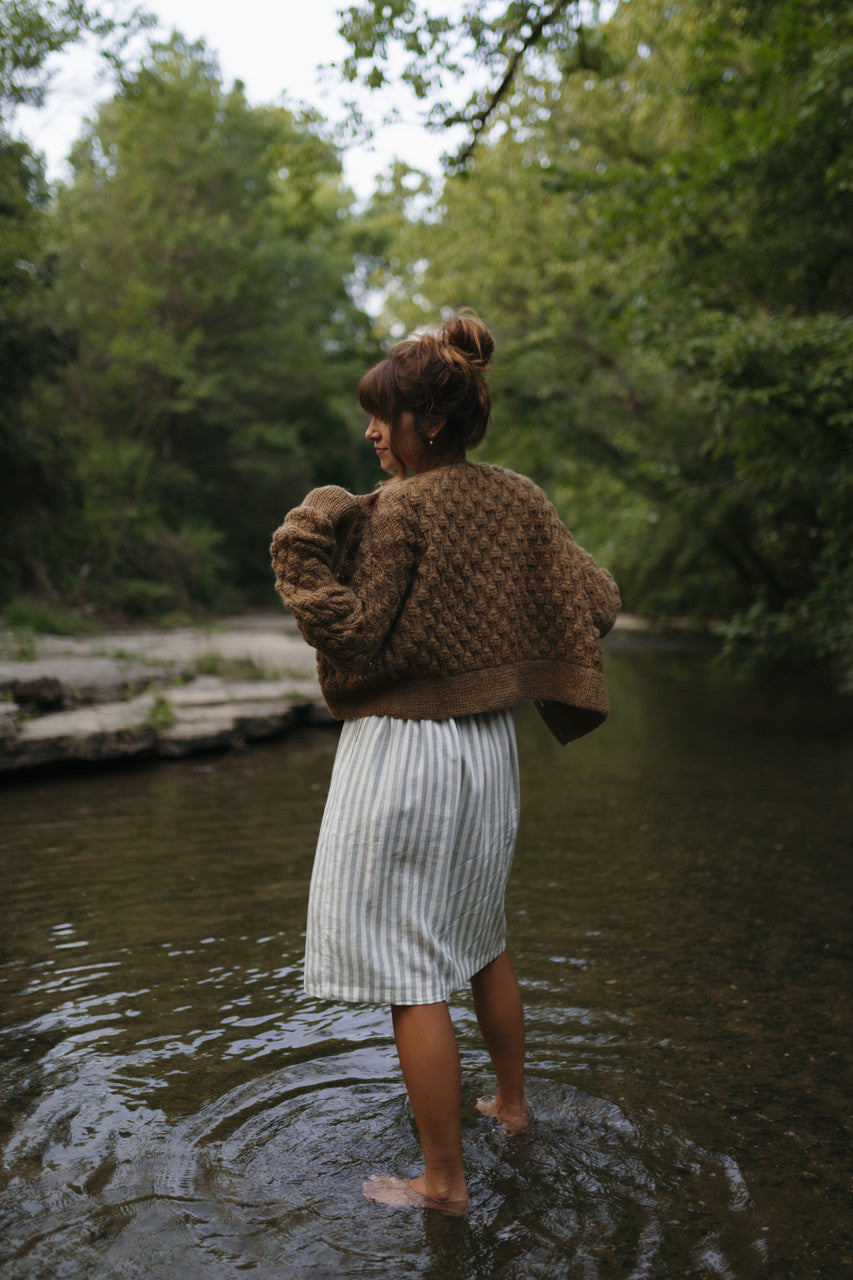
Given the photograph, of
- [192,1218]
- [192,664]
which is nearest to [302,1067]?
[192,1218]

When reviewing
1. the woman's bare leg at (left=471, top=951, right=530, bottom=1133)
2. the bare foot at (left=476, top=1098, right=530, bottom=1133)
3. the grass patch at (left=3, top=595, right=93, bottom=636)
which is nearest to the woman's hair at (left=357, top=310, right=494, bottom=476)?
the woman's bare leg at (left=471, top=951, right=530, bottom=1133)

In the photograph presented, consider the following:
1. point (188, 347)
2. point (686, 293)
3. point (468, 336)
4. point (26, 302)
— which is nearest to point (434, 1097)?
point (468, 336)

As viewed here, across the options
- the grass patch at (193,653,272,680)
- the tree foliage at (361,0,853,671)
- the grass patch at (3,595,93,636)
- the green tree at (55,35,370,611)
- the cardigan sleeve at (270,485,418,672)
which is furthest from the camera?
the green tree at (55,35,370,611)

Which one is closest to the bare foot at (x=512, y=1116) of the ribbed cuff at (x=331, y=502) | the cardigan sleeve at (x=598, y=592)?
the cardigan sleeve at (x=598, y=592)

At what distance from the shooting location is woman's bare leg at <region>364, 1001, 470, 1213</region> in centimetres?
202

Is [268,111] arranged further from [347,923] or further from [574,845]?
[347,923]

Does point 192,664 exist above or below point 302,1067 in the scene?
above

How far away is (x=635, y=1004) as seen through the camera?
312 centimetres

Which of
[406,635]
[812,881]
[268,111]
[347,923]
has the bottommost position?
[812,881]

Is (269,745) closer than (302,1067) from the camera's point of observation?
No

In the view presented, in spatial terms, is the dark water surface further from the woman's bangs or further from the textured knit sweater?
the woman's bangs

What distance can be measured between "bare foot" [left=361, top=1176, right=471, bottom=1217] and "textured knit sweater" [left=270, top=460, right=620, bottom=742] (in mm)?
961

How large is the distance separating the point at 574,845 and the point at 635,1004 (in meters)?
1.95

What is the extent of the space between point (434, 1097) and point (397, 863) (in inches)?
17.9
